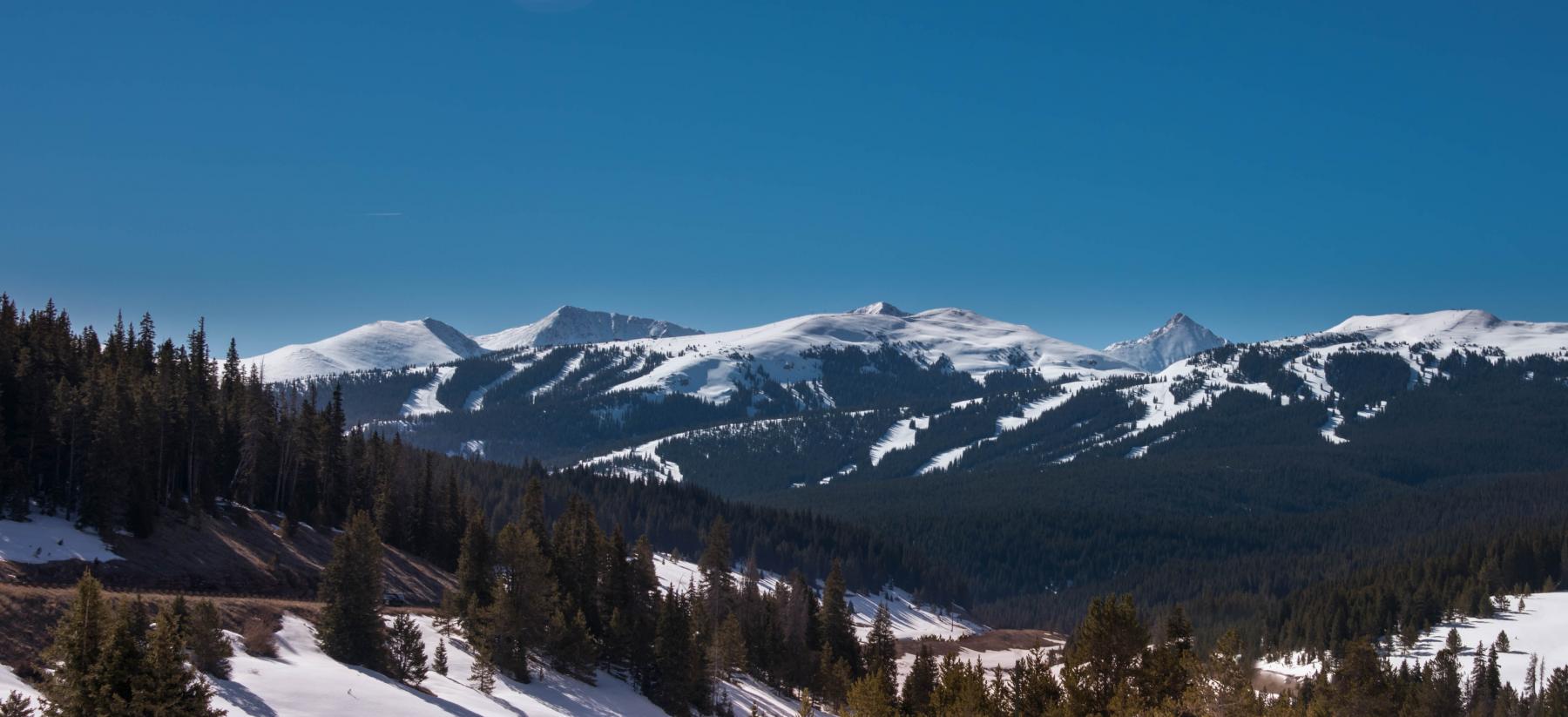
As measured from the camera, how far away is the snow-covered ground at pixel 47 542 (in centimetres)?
5481

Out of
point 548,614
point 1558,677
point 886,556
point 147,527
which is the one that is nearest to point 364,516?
point 548,614

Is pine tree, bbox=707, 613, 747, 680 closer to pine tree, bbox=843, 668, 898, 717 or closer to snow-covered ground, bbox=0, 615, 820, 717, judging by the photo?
snow-covered ground, bbox=0, 615, 820, 717

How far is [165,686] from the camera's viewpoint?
26672 mm

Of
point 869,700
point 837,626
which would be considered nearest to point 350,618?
point 869,700

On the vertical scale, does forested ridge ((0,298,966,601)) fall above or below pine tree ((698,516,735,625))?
above

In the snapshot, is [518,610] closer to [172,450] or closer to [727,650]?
[727,650]

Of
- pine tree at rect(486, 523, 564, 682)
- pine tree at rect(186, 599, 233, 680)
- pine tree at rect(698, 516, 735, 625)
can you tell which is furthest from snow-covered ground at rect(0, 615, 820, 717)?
pine tree at rect(698, 516, 735, 625)

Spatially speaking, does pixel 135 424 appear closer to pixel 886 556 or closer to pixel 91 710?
pixel 91 710

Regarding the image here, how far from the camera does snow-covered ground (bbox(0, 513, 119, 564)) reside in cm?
5481

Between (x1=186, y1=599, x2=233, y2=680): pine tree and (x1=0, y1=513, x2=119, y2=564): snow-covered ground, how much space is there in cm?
2230

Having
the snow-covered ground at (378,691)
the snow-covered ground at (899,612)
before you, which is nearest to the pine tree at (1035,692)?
the snow-covered ground at (378,691)

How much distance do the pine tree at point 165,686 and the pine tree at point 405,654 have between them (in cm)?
2238

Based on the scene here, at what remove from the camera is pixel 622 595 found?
247ft

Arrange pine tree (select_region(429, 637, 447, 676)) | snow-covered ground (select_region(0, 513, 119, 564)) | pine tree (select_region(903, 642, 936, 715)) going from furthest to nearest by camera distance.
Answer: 1. pine tree (select_region(903, 642, 936, 715))
2. pine tree (select_region(429, 637, 447, 676))
3. snow-covered ground (select_region(0, 513, 119, 564))
